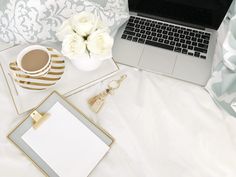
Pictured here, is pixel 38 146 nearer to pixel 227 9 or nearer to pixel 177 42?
pixel 177 42

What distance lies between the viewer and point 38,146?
2.07 feet

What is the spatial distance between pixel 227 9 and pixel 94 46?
0.39 m

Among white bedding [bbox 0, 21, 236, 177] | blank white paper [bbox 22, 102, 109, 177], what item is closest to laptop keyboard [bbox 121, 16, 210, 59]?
white bedding [bbox 0, 21, 236, 177]

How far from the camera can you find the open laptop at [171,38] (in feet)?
2.41

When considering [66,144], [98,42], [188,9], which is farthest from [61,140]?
[188,9]

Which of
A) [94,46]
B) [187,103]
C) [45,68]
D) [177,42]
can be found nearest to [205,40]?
[177,42]

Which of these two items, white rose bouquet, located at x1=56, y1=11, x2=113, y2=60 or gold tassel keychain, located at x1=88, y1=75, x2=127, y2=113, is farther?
gold tassel keychain, located at x1=88, y1=75, x2=127, y2=113

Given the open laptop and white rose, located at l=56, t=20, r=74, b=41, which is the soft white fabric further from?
white rose, located at l=56, t=20, r=74, b=41

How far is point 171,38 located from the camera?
78 centimetres

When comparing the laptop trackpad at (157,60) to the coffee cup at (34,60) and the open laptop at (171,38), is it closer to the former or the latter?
the open laptop at (171,38)

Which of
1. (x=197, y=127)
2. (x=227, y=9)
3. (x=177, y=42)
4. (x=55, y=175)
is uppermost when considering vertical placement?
(x=227, y=9)

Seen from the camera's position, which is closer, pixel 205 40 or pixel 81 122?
pixel 81 122

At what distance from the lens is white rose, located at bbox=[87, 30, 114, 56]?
59 centimetres

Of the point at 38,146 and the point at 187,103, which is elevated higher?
the point at 187,103
